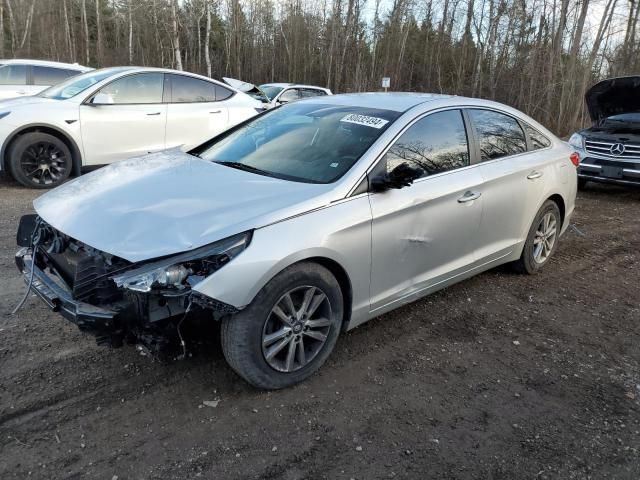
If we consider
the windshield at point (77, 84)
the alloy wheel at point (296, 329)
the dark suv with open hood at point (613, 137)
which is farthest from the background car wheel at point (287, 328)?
the dark suv with open hood at point (613, 137)

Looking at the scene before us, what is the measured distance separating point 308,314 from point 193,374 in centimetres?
80

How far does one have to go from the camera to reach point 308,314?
3.11 m

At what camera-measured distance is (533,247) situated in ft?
16.6

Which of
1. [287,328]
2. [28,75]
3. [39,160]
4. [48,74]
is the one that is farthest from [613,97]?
[28,75]

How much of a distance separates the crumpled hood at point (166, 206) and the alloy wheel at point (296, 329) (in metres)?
0.48

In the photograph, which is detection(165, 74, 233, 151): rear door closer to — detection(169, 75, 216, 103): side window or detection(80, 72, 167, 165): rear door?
detection(169, 75, 216, 103): side window

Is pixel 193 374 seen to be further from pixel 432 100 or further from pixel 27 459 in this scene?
pixel 432 100

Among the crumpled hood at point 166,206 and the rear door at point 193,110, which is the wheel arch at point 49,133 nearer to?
the rear door at point 193,110

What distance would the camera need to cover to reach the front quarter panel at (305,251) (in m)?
2.66

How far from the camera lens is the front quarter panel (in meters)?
2.66

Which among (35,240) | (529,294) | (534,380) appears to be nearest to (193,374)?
(35,240)

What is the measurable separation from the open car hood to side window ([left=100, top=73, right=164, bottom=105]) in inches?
288

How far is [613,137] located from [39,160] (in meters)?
9.02

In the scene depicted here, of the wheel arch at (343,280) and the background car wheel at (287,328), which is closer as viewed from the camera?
the background car wheel at (287,328)
